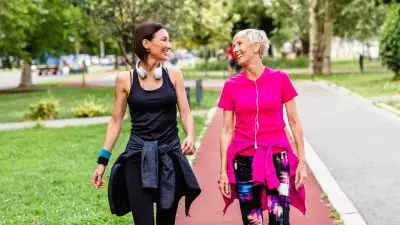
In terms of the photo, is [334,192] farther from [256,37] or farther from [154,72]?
[154,72]

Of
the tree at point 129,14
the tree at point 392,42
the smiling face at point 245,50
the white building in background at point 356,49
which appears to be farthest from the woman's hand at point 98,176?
the white building in background at point 356,49

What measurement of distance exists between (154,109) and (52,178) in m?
5.48

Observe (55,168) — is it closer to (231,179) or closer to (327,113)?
(231,179)

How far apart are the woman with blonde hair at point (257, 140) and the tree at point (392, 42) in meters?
22.0

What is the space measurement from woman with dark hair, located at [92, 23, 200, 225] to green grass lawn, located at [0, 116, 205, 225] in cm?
231

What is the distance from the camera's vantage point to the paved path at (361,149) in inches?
291

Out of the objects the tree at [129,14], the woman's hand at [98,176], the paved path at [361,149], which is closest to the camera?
the woman's hand at [98,176]

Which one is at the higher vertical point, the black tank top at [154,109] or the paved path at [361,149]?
the black tank top at [154,109]

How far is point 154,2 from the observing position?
19562mm

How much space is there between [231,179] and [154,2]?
1541cm

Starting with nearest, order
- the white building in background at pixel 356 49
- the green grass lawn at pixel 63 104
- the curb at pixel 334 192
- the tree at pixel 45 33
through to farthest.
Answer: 1. the curb at pixel 334 192
2. the green grass lawn at pixel 63 104
3. the tree at pixel 45 33
4. the white building in background at pixel 356 49

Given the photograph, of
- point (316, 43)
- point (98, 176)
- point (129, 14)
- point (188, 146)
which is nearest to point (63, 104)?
point (129, 14)

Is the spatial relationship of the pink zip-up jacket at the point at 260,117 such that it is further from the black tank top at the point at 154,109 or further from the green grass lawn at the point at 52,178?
the green grass lawn at the point at 52,178

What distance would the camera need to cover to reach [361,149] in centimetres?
1130
